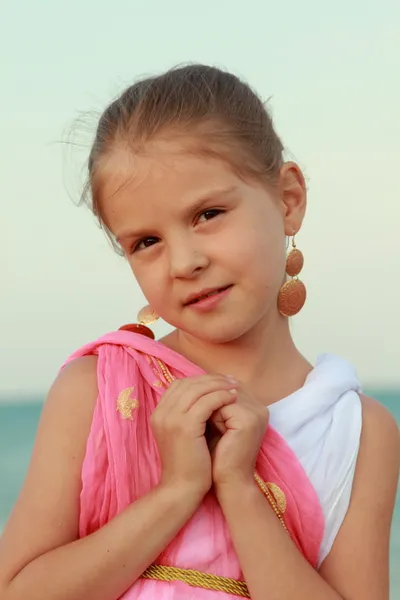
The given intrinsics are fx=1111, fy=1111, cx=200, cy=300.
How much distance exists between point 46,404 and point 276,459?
0.47 metres

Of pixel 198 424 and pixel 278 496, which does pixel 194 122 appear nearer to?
pixel 198 424

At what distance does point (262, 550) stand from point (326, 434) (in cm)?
37

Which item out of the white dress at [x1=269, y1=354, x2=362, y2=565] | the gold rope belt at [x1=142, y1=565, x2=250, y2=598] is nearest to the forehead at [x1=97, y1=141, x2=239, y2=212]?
the white dress at [x1=269, y1=354, x2=362, y2=565]

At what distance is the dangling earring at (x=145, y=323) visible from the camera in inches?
92.7

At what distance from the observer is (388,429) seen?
2.36 m

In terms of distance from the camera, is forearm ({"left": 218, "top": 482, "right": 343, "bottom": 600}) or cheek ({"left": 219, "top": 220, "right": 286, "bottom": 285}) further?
cheek ({"left": 219, "top": 220, "right": 286, "bottom": 285})

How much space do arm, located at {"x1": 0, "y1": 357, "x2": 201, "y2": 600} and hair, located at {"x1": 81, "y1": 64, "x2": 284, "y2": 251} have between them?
1.47 ft

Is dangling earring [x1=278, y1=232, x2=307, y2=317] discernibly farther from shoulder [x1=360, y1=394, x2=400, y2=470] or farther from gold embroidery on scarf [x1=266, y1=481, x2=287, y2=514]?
gold embroidery on scarf [x1=266, y1=481, x2=287, y2=514]

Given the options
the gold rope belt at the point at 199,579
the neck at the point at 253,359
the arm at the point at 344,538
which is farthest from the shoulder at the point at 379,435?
the gold rope belt at the point at 199,579

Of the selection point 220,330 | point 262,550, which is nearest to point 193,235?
point 220,330

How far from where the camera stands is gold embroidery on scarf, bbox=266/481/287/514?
2172mm

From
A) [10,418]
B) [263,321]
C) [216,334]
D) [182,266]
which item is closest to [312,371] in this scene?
[263,321]

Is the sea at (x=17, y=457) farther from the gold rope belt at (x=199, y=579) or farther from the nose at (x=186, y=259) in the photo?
the nose at (x=186, y=259)

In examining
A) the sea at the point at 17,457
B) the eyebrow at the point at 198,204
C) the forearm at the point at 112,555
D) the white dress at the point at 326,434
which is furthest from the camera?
the sea at the point at 17,457
